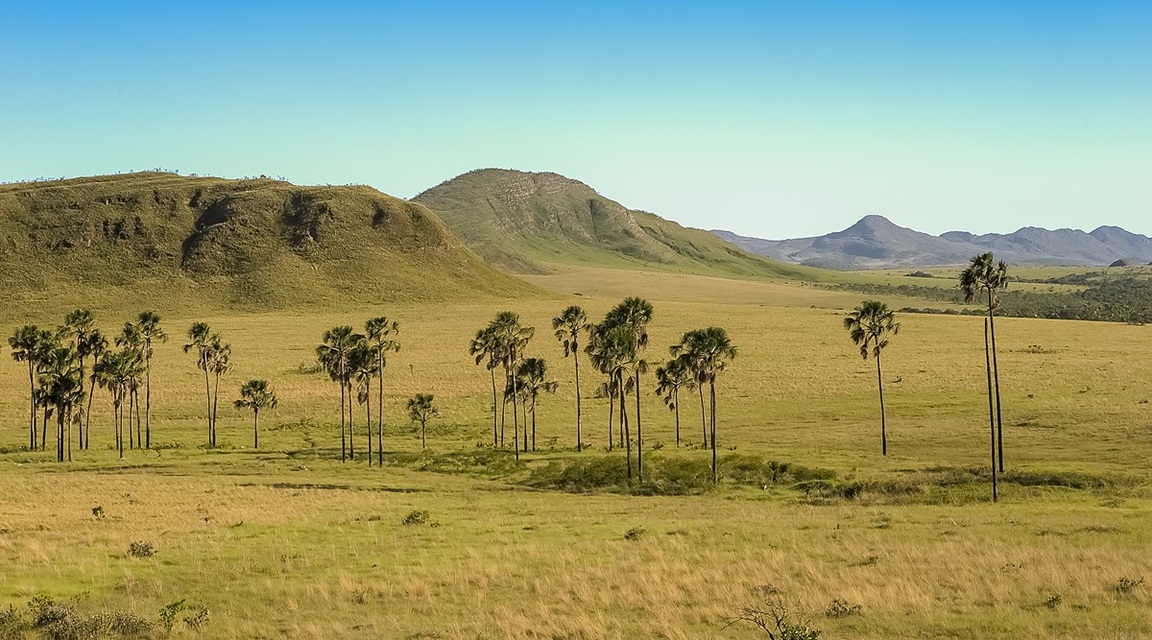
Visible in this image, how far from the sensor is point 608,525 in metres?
39.8

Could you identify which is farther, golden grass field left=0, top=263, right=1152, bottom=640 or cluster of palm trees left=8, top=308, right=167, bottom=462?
cluster of palm trees left=8, top=308, right=167, bottom=462

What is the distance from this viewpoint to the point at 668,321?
164 metres

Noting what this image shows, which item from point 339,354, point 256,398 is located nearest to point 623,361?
point 339,354

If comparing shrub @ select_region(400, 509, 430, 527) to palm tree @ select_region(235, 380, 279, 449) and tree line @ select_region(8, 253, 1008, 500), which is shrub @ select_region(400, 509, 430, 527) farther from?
palm tree @ select_region(235, 380, 279, 449)

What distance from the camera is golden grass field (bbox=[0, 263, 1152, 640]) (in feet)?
79.8

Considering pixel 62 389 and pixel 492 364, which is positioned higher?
pixel 492 364

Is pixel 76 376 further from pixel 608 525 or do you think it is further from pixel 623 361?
pixel 608 525

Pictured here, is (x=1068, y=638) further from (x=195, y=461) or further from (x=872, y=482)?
(x=195, y=461)

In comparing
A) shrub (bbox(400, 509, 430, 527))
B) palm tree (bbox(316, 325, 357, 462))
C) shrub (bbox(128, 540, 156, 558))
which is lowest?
shrub (bbox(400, 509, 430, 527))

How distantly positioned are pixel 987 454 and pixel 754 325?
97.4 metres

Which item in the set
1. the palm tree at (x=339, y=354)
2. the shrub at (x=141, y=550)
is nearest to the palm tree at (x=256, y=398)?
the palm tree at (x=339, y=354)

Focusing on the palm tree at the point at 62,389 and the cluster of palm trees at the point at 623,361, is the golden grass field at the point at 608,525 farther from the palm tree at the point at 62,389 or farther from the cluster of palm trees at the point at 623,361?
the palm tree at the point at 62,389

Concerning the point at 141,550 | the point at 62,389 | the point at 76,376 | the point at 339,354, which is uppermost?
the point at 339,354

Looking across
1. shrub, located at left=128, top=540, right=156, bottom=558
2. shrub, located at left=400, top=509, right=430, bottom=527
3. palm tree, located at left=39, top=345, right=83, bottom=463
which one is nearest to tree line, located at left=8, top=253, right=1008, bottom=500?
palm tree, located at left=39, top=345, right=83, bottom=463
